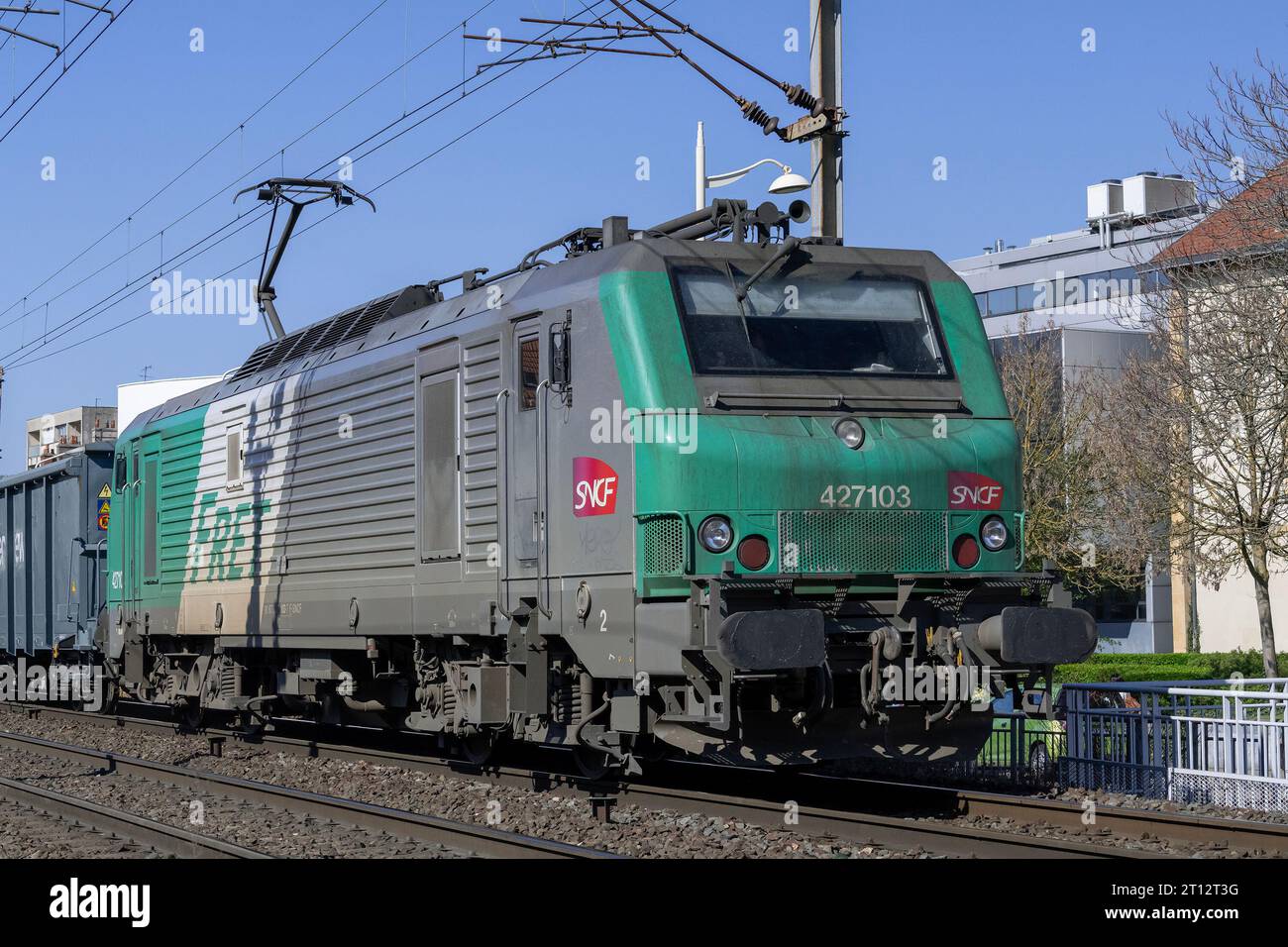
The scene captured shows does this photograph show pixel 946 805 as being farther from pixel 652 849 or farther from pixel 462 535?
pixel 462 535

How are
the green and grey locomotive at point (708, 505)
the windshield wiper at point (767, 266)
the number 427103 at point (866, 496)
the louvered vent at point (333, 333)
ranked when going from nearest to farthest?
the green and grey locomotive at point (708, 505) → the number 427103 at point (866, 496) → the windshield wiper at point (767, 266) → the louvered vent at point (333, 333)

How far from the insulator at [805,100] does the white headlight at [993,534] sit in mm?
5569

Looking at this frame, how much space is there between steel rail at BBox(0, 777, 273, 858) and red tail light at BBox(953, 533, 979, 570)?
4.84 metres

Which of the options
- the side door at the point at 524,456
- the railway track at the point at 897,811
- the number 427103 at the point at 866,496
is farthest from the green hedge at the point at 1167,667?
the side door at the point at 524,456

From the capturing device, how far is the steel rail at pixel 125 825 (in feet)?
32.9

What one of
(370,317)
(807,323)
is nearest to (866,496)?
(807,323)

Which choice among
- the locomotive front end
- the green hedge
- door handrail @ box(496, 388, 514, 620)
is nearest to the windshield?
the locomotive front end

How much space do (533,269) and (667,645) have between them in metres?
3.65

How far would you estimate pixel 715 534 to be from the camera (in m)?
9.97

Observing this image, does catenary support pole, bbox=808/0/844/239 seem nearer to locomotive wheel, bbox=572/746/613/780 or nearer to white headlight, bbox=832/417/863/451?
white headlight, bbox=832/417/863/451

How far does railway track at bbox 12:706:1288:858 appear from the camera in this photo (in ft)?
30.7

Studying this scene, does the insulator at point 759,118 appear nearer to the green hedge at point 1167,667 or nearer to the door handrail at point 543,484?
the door handrail at point 543,484

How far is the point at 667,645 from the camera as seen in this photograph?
32.1ft
